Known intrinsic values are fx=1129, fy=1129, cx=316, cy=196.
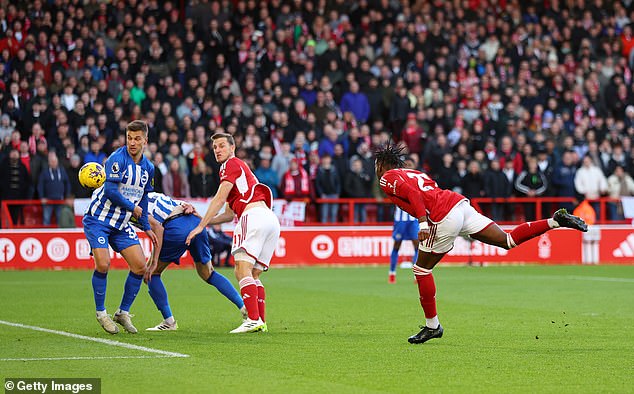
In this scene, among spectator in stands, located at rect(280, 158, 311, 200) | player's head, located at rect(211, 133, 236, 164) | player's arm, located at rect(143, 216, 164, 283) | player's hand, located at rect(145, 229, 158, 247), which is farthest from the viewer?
spectator in stands, located at rect(280, 158, 311, 200)

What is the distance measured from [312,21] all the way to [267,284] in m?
11.6

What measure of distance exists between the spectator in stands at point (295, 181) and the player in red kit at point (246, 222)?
42.8 ft

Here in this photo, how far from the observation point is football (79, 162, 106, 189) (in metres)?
11.9

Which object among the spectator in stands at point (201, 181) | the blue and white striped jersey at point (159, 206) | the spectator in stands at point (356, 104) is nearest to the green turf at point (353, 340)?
the blue and white striped jersey at point (159, 206)

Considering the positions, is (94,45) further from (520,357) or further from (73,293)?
(520,357)

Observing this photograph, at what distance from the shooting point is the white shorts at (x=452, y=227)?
11055 mm

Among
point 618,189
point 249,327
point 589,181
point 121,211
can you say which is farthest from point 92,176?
point 618,189

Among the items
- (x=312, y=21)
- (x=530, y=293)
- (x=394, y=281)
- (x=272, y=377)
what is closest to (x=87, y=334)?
(x=272, y=377)

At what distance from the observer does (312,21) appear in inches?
1189

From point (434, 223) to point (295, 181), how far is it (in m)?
14.3

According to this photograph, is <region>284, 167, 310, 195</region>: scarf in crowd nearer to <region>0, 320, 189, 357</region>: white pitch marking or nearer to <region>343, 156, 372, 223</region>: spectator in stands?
<region>343, 156, 372, 223</region>: spectator in stands

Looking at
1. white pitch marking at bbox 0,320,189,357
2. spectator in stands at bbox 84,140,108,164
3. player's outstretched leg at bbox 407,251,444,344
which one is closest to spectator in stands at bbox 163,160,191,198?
spectator in stands at bbox 84,140,108,164

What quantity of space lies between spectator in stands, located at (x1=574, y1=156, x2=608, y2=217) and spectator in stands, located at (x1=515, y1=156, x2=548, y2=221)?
0.88m

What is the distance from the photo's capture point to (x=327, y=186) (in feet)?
84.4
